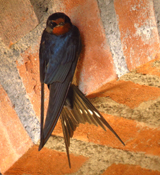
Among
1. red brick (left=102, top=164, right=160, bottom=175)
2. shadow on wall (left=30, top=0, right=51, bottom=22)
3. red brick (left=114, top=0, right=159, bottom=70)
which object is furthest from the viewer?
red brick (left=102, top=164, right=160, bottom=175)

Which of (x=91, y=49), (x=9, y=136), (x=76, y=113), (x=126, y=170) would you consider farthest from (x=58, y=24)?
(x=126, y=170)

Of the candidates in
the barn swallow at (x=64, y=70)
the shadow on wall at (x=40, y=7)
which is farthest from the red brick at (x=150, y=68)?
the shadow on wall at (x=40, y=7)

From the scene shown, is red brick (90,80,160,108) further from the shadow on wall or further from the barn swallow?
the shadow on wall

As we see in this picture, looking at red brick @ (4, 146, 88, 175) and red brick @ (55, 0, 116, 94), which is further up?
red brick @ (55, 0, 116, 94)

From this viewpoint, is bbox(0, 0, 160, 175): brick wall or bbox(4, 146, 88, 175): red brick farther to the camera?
bbox(4, 146, 88, 175): red brick

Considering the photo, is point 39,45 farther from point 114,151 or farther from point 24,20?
point 114,151

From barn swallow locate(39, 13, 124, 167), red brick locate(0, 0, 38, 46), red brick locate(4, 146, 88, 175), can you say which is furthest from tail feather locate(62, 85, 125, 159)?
red brick locate(0, 0, 38, 46)

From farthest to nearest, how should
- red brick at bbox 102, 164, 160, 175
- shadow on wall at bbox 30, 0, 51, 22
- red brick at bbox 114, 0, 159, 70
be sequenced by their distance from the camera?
red brick at bbox 102, 164, 160, 175 → shadow on wall at bbox 30, 0, 51, 22 → red brick at bbox 114, 0, 159, 70

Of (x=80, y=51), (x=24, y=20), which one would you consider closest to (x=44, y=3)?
(x=24, y=20)

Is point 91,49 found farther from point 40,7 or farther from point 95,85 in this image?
point 40,7
